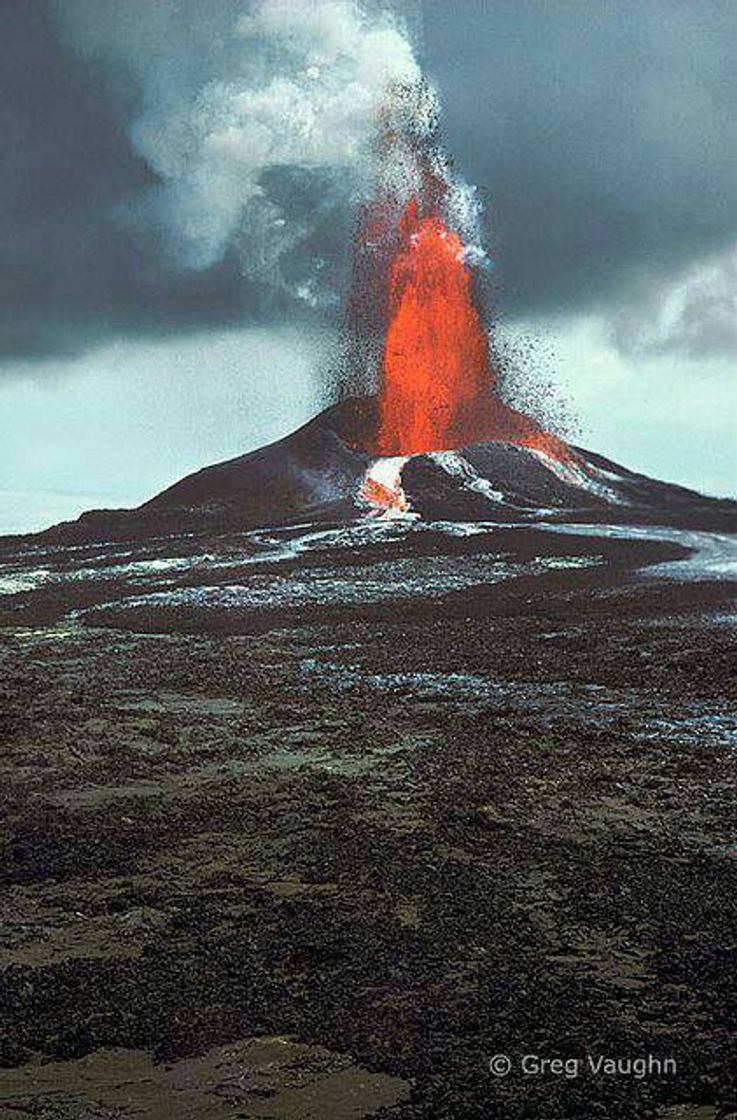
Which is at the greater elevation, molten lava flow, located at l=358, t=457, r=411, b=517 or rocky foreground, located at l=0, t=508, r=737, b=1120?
molten lava flow, located at l=358, t=457, r=411, b=517

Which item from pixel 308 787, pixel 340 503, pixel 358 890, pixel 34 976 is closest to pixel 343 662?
pixel 308 787

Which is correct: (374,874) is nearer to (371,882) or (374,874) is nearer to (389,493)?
(371,882)

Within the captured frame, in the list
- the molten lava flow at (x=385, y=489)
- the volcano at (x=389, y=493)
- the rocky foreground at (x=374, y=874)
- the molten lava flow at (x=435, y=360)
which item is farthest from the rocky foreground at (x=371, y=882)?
the molten lava flow at (x=435, y=360)
